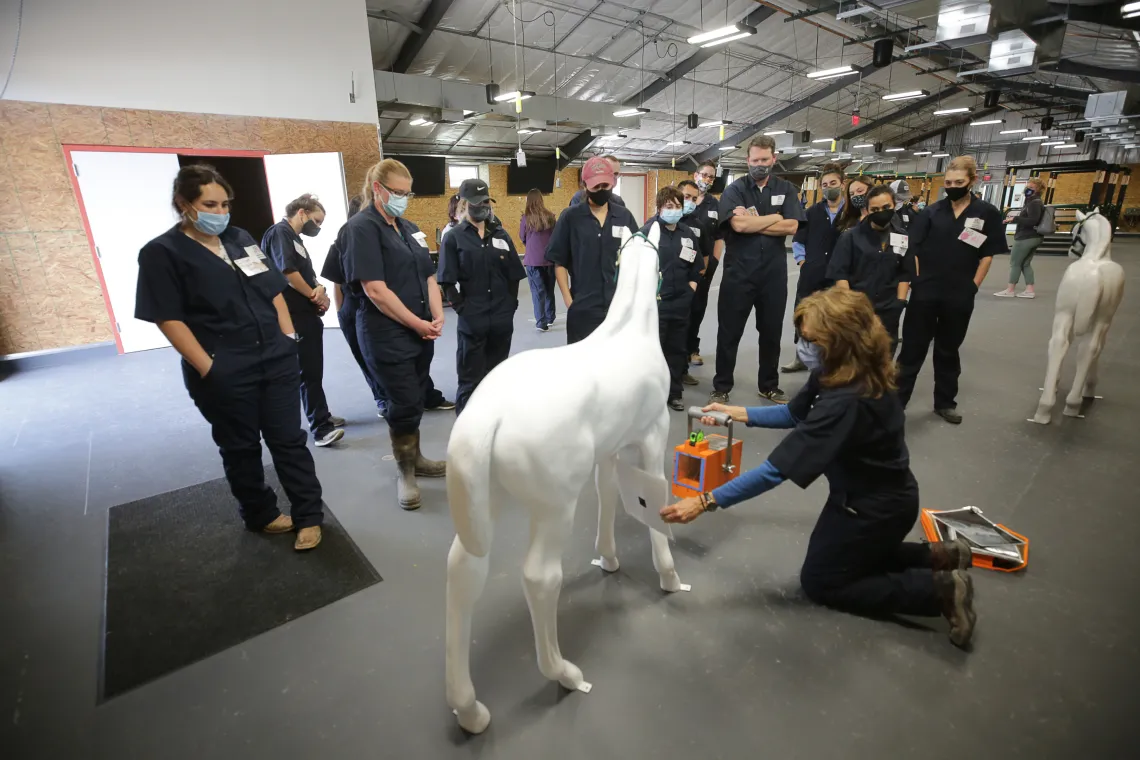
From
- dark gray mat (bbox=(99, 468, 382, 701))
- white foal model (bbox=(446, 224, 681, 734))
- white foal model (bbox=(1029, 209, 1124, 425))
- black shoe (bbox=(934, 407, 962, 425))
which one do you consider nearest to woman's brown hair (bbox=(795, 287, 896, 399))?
white foal model (bbox=(446, 224, 681, 734))

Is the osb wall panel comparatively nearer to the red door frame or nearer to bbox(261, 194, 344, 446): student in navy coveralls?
the red door frame

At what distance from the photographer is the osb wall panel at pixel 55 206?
540 cm

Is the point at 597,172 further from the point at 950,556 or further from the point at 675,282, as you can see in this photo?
the point at 950,556

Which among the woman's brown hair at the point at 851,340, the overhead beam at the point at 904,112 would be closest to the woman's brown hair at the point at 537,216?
the woman's brown hair at the point at 851,340

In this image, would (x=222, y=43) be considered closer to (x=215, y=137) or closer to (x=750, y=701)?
(x=215, y=137)

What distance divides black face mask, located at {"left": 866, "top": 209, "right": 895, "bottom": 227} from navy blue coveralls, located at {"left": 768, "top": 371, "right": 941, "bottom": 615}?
2.28 metres

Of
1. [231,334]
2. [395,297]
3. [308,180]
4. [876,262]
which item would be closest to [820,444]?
[395,297]

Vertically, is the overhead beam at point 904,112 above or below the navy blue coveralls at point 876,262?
above

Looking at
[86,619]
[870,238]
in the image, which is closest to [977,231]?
[870,238]

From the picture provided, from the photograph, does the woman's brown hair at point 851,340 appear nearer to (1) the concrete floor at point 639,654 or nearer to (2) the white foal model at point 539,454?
(2) the white foal model at point 539,454

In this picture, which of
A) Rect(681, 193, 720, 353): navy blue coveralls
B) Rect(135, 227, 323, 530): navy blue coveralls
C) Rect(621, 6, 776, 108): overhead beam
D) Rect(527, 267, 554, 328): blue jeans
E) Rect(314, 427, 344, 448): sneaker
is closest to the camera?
Rect(135, 227, 323, 530): navy blue coveralls

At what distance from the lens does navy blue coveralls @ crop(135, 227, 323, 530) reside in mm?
2090

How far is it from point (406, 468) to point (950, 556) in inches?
102

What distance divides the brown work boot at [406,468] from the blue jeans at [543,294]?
420cm
